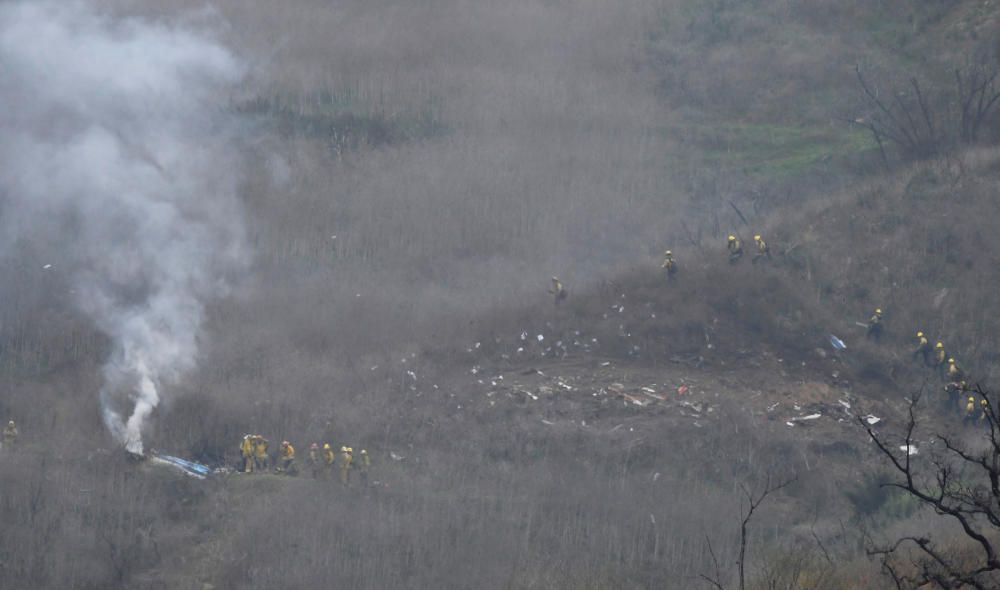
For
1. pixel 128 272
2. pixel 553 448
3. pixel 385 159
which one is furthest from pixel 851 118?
pixel 128 272

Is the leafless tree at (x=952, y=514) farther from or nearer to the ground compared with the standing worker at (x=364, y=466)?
farther from the ground

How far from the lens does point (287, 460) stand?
106ft

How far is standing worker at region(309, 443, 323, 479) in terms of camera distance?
106ft

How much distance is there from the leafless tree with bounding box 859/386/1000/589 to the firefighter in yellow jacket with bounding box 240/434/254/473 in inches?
496

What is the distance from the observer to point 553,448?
33.4m

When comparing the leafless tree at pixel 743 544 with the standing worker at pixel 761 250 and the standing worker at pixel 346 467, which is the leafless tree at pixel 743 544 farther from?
the standing worker at pixel 761 250

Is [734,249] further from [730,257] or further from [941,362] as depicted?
[941,362]

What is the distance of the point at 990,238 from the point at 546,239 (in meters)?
11.1

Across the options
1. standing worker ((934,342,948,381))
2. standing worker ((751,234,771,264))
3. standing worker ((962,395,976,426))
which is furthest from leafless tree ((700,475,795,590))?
standing worker ((751,234,771,264))

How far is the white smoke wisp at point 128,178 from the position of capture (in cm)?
3725

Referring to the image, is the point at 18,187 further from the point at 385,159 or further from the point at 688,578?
the point at 688,578

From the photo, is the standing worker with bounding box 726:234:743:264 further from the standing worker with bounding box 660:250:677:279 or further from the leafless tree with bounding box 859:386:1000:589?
the leafless tree with bounding box 859:386:1000:589

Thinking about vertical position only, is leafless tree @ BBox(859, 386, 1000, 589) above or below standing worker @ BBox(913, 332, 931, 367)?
above

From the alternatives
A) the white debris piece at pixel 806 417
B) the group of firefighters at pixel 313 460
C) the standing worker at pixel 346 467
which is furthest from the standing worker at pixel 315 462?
the white debris piece at pixel 806 417
